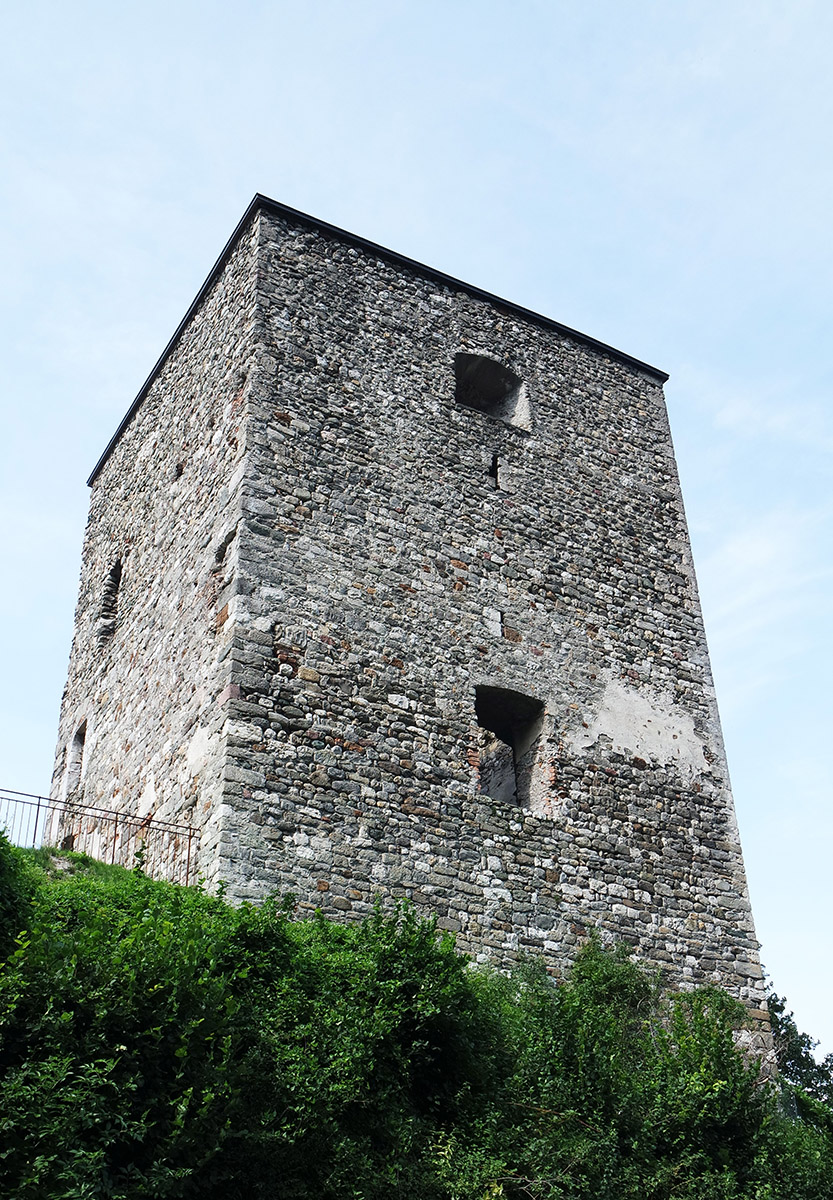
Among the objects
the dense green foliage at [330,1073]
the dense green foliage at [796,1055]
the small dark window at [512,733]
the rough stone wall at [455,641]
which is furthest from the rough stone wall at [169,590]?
the dense green foliage at [796,1055]

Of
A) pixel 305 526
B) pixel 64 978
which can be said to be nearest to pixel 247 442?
pixel 305 526

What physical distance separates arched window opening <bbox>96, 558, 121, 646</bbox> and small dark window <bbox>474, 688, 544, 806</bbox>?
14.1 ft

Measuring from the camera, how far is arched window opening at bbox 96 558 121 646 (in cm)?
1308

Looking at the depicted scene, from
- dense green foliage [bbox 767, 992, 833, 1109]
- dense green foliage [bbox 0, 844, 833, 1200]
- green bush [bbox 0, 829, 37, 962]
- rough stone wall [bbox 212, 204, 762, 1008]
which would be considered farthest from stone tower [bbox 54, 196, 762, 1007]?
dense green foliage [bbox 767, 992, 833, 1109]

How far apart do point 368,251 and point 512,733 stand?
16.7 ft

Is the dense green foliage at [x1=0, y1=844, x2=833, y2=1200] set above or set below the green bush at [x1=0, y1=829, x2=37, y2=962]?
below

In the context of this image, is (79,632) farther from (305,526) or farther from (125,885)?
(125,885)

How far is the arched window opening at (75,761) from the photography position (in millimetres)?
12961

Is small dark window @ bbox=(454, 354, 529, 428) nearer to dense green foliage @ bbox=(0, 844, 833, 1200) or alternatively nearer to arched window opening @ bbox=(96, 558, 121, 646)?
arched window opening @ bbox=(96, 558, 121, 646)

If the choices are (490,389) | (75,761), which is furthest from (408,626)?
(75,761)

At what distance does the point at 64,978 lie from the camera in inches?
239

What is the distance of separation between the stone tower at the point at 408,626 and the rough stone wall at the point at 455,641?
0.03 metres

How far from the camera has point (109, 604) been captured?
1330cm

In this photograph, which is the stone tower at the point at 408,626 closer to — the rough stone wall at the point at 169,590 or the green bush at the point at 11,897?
the rough stone wall at the point at 169,590
